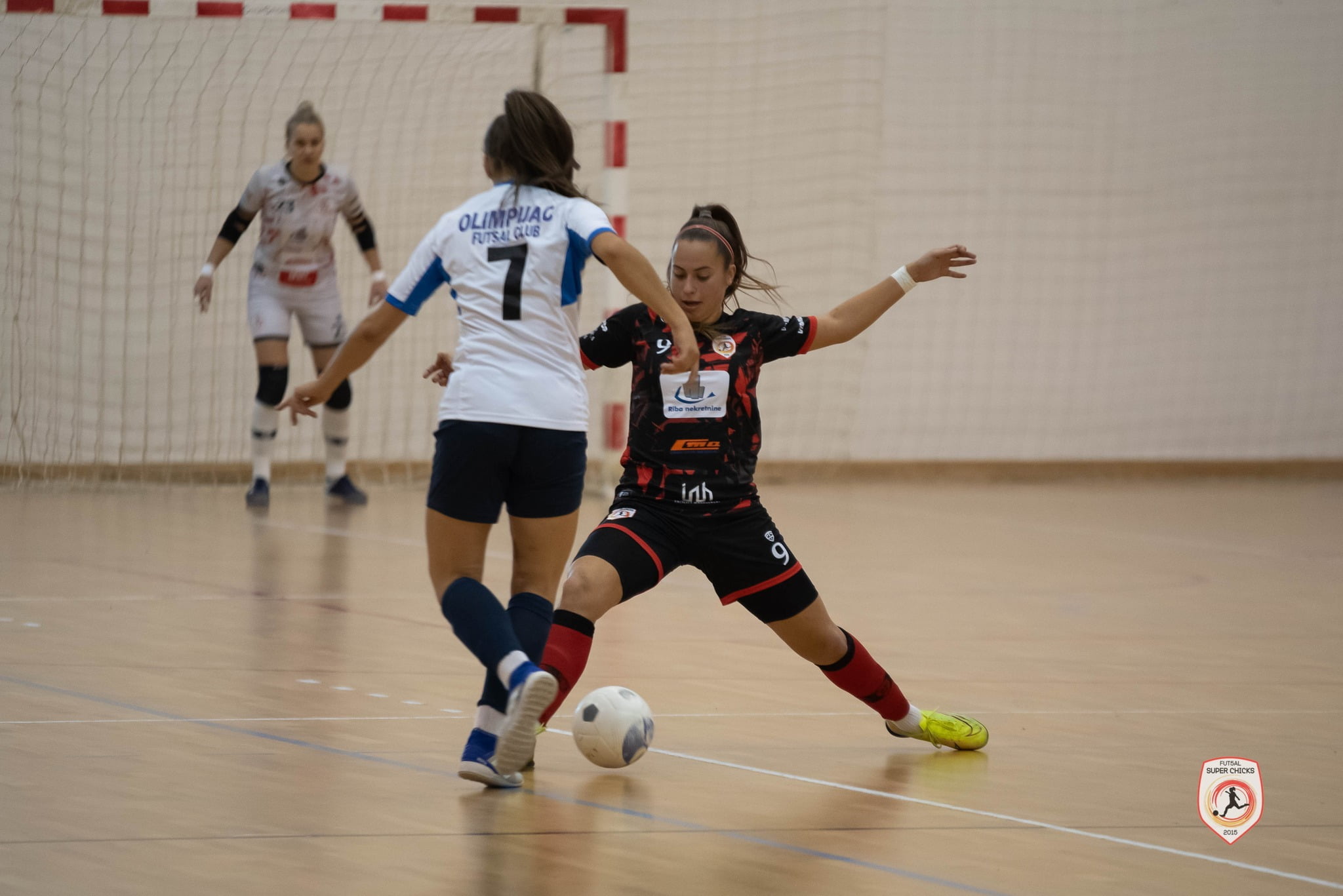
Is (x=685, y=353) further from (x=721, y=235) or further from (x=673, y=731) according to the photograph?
(x=673, y=731)

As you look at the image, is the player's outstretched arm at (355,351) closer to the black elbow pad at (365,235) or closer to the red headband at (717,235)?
the red headband at (717,235)

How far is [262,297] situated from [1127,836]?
645 cm

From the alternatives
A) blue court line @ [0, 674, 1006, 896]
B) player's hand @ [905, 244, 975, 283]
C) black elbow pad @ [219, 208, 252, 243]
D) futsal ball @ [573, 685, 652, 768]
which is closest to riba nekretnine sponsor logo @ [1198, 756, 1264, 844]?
blue court line @ [0, 674, 1006, 896]

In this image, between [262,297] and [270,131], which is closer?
[262,297]

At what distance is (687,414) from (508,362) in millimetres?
558

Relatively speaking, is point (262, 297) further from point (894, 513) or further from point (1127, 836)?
point (1127, 836)

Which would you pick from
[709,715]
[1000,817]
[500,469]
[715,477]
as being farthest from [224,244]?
[1000,817]

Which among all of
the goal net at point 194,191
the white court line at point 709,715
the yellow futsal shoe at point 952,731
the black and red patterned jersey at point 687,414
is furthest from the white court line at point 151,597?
the goal net at point 194,191

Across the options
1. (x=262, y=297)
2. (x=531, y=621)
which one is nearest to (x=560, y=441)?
(x=531, y=621)

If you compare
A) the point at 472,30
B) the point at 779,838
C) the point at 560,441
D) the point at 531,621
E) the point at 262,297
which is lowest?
the point at 779,838

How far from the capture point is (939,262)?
13.2 ft

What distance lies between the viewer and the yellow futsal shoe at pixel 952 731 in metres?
3.95

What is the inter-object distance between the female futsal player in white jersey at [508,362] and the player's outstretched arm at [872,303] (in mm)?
636

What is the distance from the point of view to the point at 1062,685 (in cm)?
484
